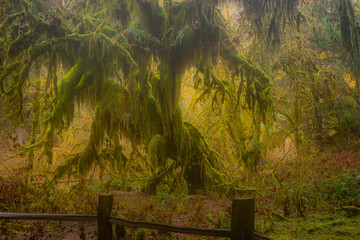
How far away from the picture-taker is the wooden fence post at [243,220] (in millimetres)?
2943

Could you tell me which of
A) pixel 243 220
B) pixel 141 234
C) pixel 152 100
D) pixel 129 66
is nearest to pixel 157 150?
pixel 152 100

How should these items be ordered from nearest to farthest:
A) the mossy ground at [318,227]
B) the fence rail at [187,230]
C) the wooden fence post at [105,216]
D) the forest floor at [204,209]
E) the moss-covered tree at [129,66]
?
the fence rail at [187,230] → the wooden fence post at [105,216] → the mossy ground at [318,227] → the forest floor at [204,209] → the moss-covered tree at [129,66]

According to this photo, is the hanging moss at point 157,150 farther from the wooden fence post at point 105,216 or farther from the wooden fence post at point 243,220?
the wooden fence post at point 243,220

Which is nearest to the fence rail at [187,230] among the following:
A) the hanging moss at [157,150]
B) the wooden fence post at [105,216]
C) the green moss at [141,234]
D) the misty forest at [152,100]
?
the wooden fence post at [105,216]

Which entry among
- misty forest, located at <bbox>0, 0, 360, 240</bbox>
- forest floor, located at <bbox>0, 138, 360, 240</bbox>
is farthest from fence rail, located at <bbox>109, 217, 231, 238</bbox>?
misty forest, located at <bbox>0, 0, 360, 240</bbox>

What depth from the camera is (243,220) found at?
2.95 m

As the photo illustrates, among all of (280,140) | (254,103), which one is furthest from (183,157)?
(280,140)

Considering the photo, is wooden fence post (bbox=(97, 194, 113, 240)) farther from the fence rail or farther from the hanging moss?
the hanging moss

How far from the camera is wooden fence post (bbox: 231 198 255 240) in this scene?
2943mm

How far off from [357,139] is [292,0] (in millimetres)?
8097

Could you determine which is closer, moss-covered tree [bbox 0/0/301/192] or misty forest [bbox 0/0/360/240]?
misty forest [bbox 0/0/360/240]

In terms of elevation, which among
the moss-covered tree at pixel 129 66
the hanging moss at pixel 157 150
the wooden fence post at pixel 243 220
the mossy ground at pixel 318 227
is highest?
the moss-covered tree at pixel 129 66

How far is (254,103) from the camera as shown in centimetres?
723

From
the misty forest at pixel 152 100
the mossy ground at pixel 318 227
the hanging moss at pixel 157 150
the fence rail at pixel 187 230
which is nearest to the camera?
the fence rail at pixel 187 230
